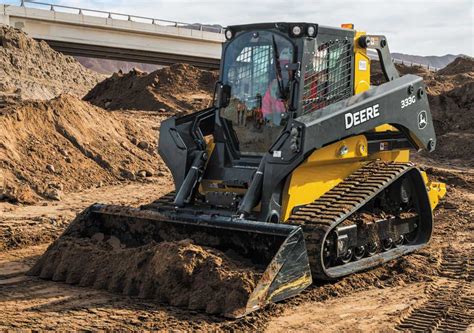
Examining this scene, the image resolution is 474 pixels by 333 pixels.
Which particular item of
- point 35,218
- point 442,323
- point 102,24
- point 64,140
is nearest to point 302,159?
point 442,323

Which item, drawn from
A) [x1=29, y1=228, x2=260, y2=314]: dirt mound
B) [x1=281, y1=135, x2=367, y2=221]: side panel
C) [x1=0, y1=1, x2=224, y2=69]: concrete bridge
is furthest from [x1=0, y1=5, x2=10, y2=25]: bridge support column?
[x1=281, y1=135, x2=367, y2=221]: side panel

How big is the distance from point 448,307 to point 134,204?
23.3 ft

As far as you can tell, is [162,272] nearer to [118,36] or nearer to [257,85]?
[257,85]

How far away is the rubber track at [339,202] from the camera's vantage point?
283 inches

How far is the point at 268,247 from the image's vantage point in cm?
706

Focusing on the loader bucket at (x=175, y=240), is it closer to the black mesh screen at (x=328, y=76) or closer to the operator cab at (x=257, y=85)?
the operator cab at (x=257, y=85)

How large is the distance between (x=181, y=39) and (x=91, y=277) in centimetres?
4396

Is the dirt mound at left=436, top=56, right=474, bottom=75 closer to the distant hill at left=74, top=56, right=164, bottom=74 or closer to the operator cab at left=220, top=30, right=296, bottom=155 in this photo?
the operator cab at left=220, top=30, right=296, bottom=155

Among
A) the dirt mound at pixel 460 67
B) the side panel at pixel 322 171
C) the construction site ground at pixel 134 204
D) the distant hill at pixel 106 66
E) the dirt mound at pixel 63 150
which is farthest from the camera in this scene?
the distant hill at pixel 106 66

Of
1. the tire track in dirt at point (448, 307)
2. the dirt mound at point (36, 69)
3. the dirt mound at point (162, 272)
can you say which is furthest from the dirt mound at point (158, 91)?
the tire track in dirt at point (448, 307)

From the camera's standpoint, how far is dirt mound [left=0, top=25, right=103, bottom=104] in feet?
105

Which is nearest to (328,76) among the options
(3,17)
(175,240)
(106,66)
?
(175,240)

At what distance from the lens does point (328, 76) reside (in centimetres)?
839

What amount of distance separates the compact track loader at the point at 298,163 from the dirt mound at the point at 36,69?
22.4 m
